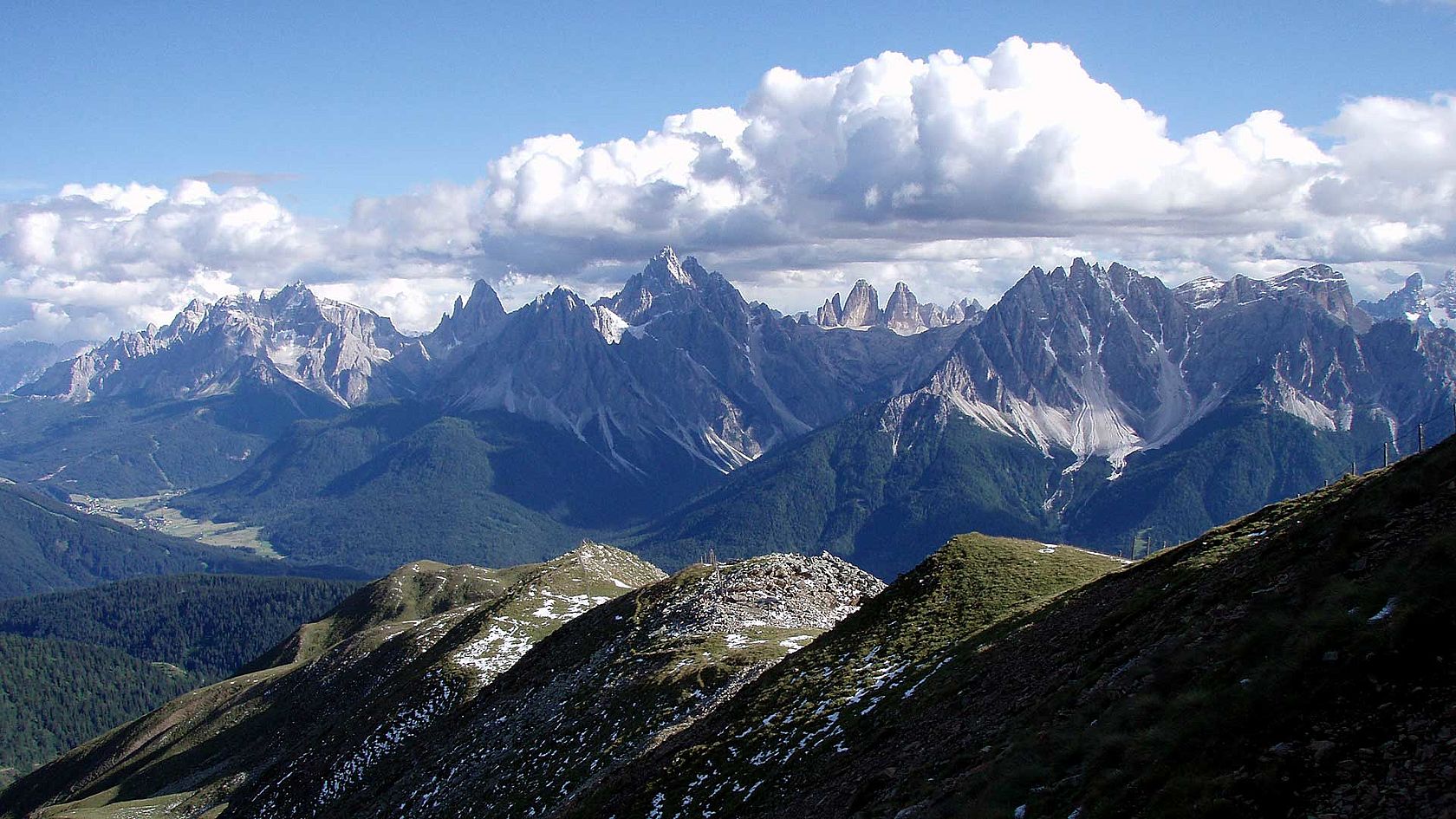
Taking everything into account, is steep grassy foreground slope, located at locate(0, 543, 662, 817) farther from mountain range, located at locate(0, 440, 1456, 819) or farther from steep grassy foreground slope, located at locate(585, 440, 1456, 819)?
steep grassy foreground slope, located at locate(585, 440, 1456, 819)

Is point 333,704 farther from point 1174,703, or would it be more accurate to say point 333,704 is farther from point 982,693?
point 1174,703

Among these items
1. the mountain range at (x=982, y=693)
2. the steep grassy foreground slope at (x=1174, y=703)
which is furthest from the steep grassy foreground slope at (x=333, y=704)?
the steep grassy foreground slope at (x=1174, y=703)

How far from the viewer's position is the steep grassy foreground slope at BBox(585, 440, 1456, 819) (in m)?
15.9

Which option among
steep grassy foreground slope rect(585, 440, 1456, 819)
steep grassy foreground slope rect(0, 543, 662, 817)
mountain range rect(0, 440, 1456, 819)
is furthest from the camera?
steep grassy foreground slope rect(0, 543, 662, 817)

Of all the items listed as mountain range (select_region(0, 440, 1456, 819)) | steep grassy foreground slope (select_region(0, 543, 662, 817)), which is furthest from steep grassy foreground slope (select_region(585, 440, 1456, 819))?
steep grassy foreground slope (select_region(0, 543, 662, 817))

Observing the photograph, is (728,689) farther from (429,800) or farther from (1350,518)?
(1350,518)

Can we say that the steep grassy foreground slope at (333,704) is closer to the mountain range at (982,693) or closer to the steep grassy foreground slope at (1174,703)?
the mountain range at (982,693)

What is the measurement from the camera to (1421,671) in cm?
1642

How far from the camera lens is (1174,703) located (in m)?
20.1

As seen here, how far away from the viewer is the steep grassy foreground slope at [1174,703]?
15.9 meters

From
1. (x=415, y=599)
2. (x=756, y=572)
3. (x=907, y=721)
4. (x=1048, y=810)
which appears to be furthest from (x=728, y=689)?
(x=415, y=599)

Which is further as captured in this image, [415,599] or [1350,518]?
[415,599]

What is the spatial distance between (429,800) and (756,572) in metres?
29.6

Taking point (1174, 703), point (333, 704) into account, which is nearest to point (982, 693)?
point (1174, 703)
